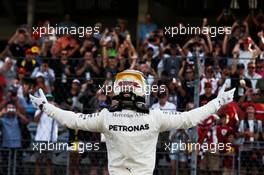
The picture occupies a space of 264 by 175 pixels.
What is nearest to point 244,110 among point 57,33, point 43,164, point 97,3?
point 43,164

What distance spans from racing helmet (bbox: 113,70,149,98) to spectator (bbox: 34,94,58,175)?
434 centimetres

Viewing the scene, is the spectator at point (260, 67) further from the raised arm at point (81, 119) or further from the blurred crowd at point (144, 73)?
the raised arm at point (81, 119)

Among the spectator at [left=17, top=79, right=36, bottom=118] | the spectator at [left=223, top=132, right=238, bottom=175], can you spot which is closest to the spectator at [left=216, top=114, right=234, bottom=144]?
the spectator at [left=223, top=132, right=238, bottom=175]

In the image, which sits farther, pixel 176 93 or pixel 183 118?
pixel 176 93

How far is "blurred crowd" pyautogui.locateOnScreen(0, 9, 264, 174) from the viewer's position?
11.2 m

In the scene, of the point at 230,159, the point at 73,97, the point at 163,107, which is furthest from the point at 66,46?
the point at 230,159

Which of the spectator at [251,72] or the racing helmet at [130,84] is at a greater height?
the spectator at [251,72]

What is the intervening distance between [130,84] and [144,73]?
4758 millimetres

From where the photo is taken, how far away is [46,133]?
37.5ft

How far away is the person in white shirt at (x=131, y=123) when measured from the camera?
6844 millimetres

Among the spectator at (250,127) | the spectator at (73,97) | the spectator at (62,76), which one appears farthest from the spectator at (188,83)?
the spectator at (62,76)

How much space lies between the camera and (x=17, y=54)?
44.2ft

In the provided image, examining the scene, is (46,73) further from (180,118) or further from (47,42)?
(180,118)

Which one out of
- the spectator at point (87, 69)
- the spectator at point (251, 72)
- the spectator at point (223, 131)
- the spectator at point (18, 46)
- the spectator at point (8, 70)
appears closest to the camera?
the spectator at point (223, 131)
